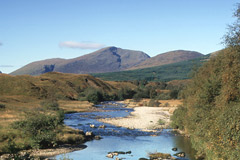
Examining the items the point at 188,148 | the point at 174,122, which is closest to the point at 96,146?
the point at 188,148

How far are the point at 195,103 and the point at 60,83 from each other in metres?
138

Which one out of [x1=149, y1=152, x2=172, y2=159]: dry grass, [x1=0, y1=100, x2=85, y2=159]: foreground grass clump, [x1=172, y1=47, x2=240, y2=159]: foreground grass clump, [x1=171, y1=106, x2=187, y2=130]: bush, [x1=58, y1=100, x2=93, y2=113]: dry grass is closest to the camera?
[x1=172, y1=47, x2=240, y2=159]: foreground grass clump

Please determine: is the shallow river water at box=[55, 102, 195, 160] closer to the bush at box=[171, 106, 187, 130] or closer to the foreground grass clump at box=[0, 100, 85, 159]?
the bush at box=[171, 106, 187, 130]

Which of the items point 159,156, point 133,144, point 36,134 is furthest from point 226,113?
point 36,134

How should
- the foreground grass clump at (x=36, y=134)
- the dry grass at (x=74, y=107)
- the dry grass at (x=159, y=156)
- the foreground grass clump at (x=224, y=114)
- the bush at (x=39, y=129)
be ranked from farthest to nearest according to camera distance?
1. the dry grass at (x=74, y=107)
2. the bush at (x=39, y=129)
3. the foreground grass clump at (x=36, y=134)
4. the dry grass at (x=159, y=156)
5. the foreground grass clump at (x=224, y=114)

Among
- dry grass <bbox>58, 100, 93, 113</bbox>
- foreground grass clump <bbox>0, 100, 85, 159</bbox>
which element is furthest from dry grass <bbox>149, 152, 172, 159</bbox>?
dry grass <bbox>58, 100, 93, 113</bbox>

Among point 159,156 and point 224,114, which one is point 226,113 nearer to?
point 224,114

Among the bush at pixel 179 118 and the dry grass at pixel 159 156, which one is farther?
the bush at pixel 179 118

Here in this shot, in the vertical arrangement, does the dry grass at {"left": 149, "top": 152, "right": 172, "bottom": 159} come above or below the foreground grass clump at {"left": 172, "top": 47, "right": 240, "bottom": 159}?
below

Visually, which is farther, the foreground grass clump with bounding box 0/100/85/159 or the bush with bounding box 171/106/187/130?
the bush with bounding box 171/106/187/130

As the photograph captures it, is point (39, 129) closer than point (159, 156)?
No

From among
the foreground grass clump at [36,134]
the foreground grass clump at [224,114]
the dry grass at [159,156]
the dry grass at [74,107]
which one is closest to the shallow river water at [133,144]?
the dry grass at [159,156]

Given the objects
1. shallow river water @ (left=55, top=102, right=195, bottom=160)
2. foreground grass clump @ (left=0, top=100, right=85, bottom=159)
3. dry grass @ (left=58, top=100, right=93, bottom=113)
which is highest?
foreground grass clump @ (left=0, top=100, right=85, bottom=159)

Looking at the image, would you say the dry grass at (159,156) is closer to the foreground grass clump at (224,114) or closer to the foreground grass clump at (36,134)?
the foreground grass clump at (224,114)
